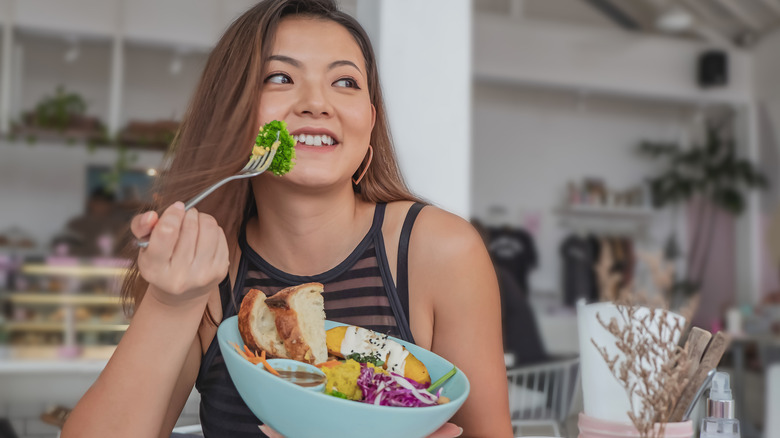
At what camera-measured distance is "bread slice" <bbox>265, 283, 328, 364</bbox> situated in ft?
3.11

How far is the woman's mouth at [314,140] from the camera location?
110 centimetres

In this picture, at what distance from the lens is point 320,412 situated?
79 cm

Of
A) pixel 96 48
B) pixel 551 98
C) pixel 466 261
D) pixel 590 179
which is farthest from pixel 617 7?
pixel 466 261

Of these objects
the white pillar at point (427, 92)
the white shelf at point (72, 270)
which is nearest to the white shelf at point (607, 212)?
the white shelf at point (72, 270)

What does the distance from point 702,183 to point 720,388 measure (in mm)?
7085

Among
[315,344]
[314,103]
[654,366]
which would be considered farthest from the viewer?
[314,103]

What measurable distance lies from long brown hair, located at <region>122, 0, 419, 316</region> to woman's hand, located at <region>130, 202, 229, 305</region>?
0.83 ft

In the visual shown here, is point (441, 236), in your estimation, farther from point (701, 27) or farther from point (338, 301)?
point (701, 27)

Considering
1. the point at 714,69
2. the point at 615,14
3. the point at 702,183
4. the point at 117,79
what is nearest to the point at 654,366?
the point at 117,79

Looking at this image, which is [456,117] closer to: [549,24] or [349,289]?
[349,289]

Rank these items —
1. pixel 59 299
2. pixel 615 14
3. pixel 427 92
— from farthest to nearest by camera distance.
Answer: pixel 615 14 → pixel 59 299 → pixel 427 92

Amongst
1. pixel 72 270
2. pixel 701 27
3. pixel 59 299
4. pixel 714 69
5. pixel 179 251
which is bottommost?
pixel 59 299

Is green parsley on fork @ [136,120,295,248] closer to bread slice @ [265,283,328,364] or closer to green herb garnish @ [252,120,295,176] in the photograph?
green herb garnish @ [252,120,295,176]

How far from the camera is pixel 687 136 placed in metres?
8.14
